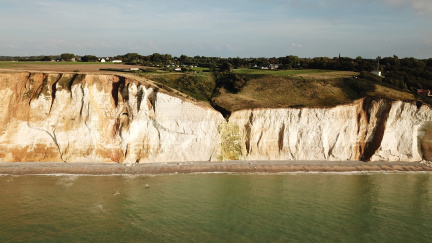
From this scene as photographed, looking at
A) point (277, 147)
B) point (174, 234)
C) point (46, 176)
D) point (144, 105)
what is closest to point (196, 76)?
point (144, 105)

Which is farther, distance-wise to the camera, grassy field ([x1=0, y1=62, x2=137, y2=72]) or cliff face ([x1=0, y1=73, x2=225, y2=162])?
grassy field ([x1=0, y1=62, x2=137, y2=72])


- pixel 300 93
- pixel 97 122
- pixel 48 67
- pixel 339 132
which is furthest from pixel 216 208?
pixel 48 67

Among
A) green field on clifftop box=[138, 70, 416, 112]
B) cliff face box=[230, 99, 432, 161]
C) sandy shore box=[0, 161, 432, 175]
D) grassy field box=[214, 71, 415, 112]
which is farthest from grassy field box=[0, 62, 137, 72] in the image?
cliff face box=[230, 99, 432, 161]

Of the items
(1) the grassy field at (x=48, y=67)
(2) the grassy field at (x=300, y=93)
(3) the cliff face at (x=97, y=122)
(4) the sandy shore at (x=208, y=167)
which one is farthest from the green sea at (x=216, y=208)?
(1) the grassy field at (x=48, y=67)

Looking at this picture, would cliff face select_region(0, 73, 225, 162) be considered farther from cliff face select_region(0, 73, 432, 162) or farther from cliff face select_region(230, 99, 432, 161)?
cliff face select_region(230, 99, 432, 161)

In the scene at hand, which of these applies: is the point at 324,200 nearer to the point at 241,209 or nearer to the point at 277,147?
the point at 241,209

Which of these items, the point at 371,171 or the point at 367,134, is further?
the point at 367,134

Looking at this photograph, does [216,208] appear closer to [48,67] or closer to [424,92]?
[48,67]
